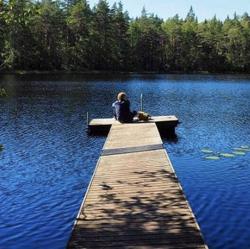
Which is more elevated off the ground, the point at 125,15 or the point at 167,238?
the point at 125,15

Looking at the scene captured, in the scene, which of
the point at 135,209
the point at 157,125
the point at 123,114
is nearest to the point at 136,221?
the point at 135,209

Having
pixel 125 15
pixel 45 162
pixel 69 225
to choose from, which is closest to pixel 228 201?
pixel 69 225

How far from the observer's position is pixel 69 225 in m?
14.7

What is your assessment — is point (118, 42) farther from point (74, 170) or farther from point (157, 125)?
point (74, 170)

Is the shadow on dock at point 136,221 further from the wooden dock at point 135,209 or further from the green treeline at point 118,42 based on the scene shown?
the green treeline at point 118,42

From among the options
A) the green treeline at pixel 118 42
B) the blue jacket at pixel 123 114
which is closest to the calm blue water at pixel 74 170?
the blue jacket at pixel 123 114

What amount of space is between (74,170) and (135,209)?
943 cm

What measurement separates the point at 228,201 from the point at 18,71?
98.9 metres

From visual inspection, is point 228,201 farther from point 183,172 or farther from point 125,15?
point 125,15

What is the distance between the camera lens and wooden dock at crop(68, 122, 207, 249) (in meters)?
11.1

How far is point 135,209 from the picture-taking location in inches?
529

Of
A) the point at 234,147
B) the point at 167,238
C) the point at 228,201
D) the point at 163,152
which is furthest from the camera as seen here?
the point at 234,147

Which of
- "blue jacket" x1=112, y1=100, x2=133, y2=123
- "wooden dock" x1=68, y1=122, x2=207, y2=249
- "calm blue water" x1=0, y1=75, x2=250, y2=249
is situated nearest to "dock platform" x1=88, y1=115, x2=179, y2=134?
"blue jacket" x1=112, y1=100, x2=133, y2=123

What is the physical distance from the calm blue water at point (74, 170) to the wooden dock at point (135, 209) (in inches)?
48.9
